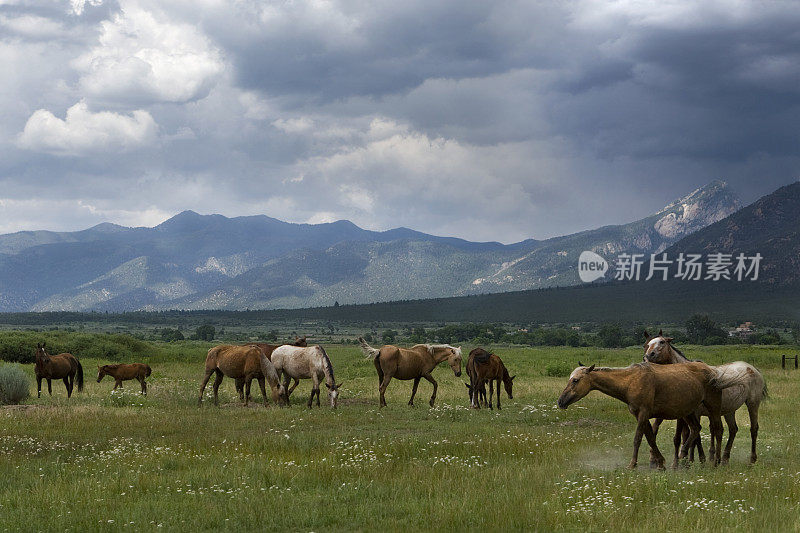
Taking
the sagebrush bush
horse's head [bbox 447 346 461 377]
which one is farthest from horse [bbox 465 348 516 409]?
the sagebrush bush

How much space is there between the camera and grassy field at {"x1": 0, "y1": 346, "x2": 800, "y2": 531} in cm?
1008

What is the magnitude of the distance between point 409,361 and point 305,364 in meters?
3.69

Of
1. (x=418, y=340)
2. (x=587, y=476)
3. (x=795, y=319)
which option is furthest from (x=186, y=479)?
(x=795, y=319)

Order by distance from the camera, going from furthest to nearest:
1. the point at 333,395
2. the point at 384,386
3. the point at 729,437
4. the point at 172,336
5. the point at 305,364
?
the point at 172,336
the point at 305,364
the point at 384,386
the point at 333,395
the point at 729,437

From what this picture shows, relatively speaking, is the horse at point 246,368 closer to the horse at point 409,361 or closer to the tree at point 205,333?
the horse at point 409,361

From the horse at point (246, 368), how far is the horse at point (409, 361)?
3326 mm

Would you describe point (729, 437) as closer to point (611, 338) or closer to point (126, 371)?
→ point (126, 371)

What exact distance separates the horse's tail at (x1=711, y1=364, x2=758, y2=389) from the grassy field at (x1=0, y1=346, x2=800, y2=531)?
1.62 m

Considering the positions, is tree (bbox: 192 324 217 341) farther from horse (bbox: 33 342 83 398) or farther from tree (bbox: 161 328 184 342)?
horse (bbox: 33 342 83 398)

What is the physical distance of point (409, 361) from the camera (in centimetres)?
2478

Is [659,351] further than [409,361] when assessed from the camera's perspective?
No

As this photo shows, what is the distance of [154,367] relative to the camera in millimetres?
48719

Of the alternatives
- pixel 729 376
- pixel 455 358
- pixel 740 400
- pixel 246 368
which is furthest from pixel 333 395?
pixel 729 376

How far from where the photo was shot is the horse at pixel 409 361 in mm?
24484
